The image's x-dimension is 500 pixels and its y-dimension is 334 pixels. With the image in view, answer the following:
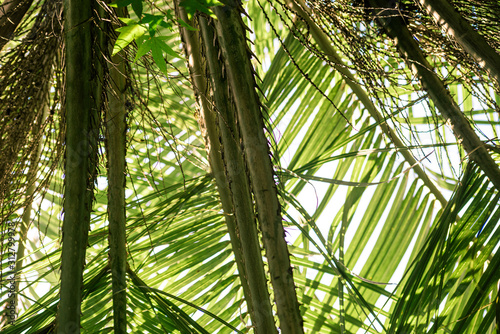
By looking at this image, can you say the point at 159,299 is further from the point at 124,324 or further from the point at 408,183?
the point at 408,183

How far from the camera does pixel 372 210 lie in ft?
4.98

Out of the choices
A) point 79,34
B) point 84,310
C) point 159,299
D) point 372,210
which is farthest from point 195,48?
point 372,210

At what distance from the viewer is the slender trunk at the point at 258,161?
1.94 feet

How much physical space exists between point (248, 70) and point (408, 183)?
1.01 metres

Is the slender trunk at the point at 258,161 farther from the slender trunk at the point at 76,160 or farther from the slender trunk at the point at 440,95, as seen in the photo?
the slender trunk at the point at 440,95

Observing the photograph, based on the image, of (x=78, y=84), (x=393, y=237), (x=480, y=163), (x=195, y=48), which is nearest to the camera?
(x=78, y=84)

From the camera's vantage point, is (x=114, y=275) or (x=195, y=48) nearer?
(x=114, y=275)

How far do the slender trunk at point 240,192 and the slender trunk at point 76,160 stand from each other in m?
0.16

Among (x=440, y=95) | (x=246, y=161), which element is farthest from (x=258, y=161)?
(x=440, y=95)

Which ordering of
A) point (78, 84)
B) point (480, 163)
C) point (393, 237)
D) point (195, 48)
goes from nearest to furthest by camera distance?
1. point (78, 84)
2. point (480, 163)
3. point (195, 48)
4. point (393, 237)

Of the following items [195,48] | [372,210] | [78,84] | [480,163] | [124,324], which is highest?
[195,48]

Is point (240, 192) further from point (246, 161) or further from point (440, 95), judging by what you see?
point (440, 95)

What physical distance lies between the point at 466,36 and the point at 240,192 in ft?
1.30

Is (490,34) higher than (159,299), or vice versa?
(490,34)
